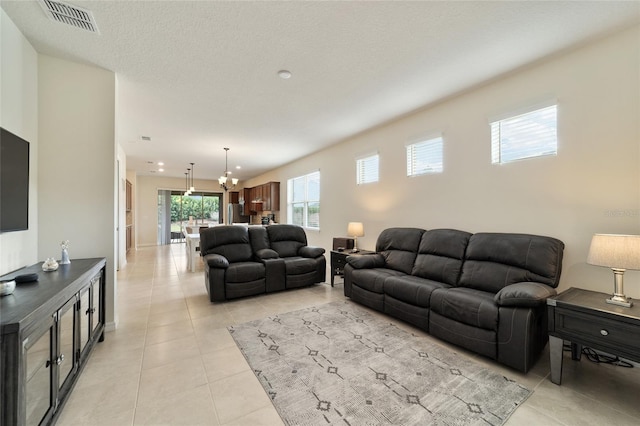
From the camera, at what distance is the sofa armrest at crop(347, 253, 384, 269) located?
12.2 feet

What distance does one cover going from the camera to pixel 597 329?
1.80 metres

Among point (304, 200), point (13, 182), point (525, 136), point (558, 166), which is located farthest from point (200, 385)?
point (304, 200)

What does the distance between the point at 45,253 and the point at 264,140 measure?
3.80m

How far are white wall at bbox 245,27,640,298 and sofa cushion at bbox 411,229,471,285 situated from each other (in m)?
0.30

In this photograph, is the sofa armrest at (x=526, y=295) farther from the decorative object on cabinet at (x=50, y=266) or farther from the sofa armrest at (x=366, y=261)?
the decorative object on cabinet at (x=50, y=266)

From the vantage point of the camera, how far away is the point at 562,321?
6.40ft

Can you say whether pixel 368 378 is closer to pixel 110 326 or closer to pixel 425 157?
pixel 110 326

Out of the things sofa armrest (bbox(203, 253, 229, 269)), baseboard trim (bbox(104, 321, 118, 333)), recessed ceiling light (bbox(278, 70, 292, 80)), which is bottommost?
baseboard trim (bbox(104, 321, 118, 333))

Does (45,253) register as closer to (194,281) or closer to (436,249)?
(194,281)

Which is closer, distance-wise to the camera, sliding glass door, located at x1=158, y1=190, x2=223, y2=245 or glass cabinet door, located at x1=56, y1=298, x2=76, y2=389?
glass cabinet door, located at x1=56, y1=298, x2=76, y2=389

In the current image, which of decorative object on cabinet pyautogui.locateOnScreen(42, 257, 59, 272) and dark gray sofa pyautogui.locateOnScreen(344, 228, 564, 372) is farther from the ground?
decorative object on cabinet pyautogui.locateOnScreen(42, 257, 59, 272)

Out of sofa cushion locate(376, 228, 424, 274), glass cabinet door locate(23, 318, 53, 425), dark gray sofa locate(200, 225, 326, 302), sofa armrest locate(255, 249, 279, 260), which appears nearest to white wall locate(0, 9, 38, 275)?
glass cabinet door locate(23, 318, 53, 425)

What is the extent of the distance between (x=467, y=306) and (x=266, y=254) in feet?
9.93

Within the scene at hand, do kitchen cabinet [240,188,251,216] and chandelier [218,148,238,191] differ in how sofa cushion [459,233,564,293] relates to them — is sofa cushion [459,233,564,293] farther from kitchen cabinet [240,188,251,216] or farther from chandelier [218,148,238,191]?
kitchen cabinet [240,188,251,216]
